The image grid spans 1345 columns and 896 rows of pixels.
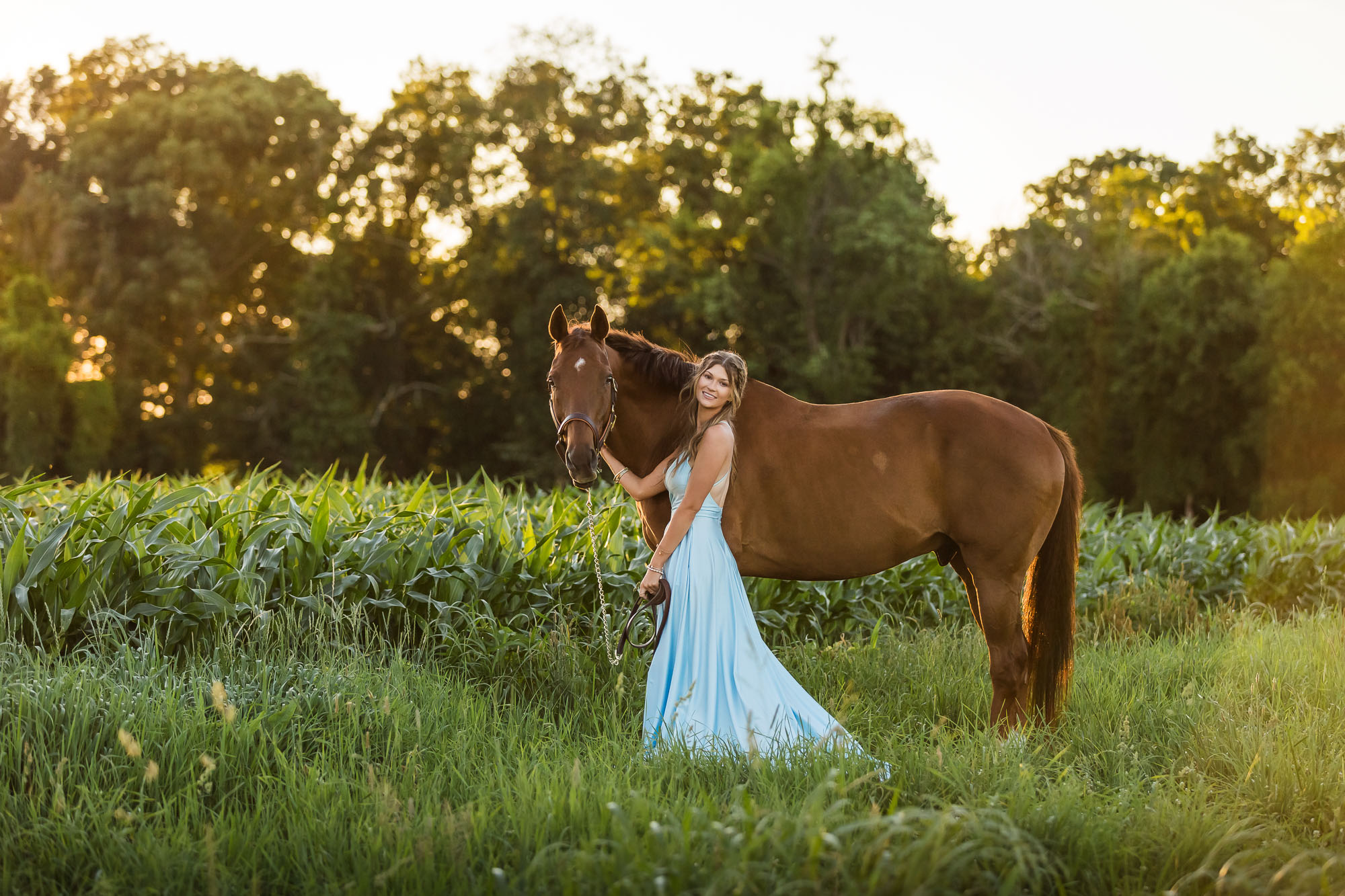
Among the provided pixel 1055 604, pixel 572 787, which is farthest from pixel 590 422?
pixel 1055 604

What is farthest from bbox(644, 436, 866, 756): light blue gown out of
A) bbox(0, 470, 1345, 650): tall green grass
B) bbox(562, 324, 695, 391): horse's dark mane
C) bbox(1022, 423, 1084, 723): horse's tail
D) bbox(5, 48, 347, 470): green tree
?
bbox(5, 48, 347, 470): green tree

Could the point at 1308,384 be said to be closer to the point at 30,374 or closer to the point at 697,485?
the point at 697,485

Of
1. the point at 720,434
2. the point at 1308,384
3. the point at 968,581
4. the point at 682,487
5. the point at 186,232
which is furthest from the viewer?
A: the point at 186,232

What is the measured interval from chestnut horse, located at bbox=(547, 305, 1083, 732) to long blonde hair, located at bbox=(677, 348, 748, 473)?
119 millimetres

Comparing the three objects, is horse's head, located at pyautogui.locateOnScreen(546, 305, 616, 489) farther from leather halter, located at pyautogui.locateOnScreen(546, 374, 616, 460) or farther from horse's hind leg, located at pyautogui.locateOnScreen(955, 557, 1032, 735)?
horse's hind leg, located at pyautogui.locateOnScreen(955, 557, 1032, 735)

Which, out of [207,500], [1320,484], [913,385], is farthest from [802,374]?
[207,500]

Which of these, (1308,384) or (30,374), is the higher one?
(1308,384)

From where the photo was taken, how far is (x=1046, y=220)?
1484 inches

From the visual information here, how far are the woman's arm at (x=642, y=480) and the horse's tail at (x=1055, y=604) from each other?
1902 mm

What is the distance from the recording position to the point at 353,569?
17.1 ft

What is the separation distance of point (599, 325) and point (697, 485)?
32.9 inches

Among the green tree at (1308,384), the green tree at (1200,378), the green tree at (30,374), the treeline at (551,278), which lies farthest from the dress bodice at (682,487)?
the green tree at (1200,378)

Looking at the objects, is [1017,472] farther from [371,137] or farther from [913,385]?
[371,137]

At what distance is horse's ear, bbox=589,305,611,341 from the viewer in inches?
157
